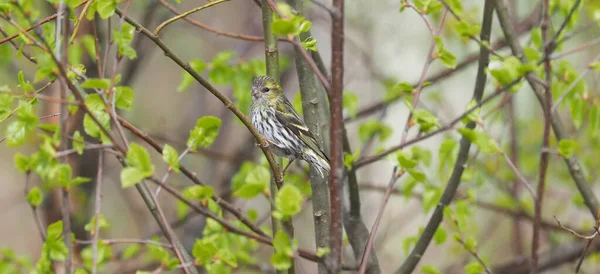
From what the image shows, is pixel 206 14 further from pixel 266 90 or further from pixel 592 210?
pixel 592 210

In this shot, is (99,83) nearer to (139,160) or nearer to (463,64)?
(139,160)

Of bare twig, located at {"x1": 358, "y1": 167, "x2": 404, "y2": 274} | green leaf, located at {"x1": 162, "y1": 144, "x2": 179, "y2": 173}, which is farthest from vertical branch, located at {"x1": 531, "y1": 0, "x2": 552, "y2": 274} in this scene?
green leaf, located at {"x1": 162, "y1": 144, "x2": 179, "y2": 173}

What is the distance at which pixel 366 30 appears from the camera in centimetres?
604

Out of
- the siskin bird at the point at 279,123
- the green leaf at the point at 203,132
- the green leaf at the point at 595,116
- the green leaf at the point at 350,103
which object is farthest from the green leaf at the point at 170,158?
the green leaf at the point at 595,116

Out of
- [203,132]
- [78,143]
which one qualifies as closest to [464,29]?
[203,132]

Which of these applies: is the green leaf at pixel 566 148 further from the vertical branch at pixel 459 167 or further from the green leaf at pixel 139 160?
the green leaf at pixel 139 160

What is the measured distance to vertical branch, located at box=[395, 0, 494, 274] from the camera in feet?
8.58

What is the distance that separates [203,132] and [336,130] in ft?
1.86

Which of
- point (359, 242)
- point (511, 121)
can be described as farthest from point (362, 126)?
point (511, 121)

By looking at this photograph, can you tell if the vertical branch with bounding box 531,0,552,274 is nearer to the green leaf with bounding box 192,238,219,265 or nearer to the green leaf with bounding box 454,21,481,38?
the green leaf with bounding box 454,21,481,38

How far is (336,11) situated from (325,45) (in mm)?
5870

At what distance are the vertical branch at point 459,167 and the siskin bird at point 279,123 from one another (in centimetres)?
56

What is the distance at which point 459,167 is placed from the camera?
2.71 m

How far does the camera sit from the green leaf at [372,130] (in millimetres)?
3623
